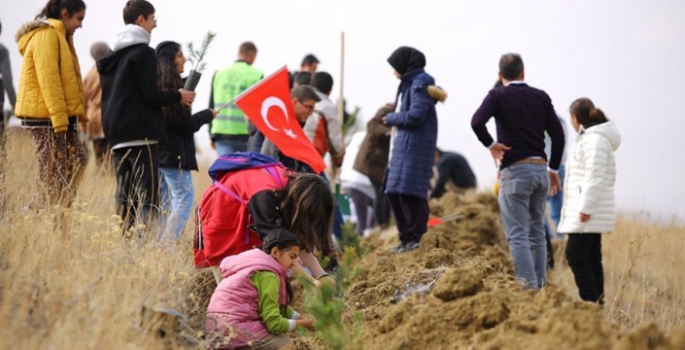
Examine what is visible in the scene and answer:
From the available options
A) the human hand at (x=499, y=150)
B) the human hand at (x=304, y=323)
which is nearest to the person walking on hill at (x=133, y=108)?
the human hand at (x=304, y=323)

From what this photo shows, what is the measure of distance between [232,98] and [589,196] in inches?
164

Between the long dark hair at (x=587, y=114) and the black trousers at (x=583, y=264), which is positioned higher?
the long dark hair at (x=587, y=114)

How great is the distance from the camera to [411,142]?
9898 millimetres

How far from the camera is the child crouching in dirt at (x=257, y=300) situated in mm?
5516

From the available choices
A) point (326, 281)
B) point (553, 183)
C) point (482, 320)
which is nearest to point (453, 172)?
point (553, 183)

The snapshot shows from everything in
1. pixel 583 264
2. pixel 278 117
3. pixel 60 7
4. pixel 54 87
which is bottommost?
pixel 583 264

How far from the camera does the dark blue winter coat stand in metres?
9.84

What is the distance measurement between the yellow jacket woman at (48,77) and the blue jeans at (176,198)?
90 centimetres

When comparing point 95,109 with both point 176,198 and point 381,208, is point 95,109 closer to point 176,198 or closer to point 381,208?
point 176,198

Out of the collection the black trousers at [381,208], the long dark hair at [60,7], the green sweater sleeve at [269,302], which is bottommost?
the black trousers at [381,208]

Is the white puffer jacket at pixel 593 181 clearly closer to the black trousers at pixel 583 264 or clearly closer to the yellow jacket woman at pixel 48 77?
the black trousers at pixel 583 264

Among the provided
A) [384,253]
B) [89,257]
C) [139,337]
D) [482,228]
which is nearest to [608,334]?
[139,337]

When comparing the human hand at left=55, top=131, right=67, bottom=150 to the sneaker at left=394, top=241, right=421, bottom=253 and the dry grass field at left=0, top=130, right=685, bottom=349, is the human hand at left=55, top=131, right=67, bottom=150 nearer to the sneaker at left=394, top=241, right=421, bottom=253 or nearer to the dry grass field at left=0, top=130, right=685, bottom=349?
the dry grass field at left=0, top=130, right=685, bottom=349

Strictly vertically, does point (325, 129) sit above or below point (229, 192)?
above
